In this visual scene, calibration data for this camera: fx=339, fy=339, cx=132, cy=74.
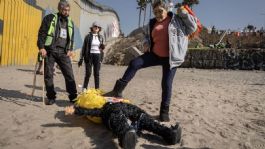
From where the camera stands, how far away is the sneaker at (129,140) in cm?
350

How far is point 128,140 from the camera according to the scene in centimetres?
351

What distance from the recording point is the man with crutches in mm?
5773

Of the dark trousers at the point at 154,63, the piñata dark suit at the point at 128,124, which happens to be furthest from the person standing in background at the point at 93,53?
the piñata dark suit at the point at 128,124

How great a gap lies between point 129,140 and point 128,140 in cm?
1

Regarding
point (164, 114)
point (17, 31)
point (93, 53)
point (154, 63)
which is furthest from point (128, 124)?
point (17, 31)

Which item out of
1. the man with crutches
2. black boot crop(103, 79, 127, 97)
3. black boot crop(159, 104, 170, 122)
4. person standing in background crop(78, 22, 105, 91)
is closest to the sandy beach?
black boot crop(159, 104, 170, 122)

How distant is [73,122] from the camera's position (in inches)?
187

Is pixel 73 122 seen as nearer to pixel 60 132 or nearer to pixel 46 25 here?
pixel 60 132

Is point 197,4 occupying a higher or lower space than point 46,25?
higher

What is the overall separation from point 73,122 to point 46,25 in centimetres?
192

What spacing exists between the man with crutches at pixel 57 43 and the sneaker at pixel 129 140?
9.01 ft

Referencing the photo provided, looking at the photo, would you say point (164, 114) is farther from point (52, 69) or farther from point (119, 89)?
point (52, 69)

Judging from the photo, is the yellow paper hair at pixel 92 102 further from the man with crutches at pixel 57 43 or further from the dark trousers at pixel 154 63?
the man with crutches at pixel 57 43

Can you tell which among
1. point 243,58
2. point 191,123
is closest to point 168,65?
point 191,123
